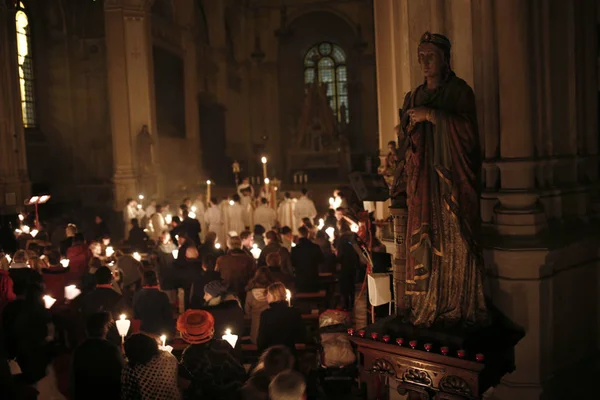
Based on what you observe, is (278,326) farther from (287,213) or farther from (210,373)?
(287,213)

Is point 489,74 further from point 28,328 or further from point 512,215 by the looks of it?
point 28,328

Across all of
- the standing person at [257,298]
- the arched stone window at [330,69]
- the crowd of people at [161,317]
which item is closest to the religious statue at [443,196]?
the crowd of people at [161,317]

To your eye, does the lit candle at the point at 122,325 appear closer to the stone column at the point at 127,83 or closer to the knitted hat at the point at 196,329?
the knitted hat at the point at 196,329

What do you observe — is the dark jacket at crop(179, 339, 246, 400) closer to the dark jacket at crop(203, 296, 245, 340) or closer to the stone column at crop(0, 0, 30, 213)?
the dark jacket at crop(203, 296, 245, 340)

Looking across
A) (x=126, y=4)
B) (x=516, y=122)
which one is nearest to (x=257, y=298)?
(x=516, y=122)

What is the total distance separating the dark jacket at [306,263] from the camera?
38.0 ft

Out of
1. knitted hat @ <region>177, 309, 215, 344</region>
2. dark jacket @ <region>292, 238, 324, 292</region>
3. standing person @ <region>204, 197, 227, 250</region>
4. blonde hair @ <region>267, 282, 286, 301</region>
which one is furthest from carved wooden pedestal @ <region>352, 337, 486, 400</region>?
standing person @ <region>204, 197, 227, 250</region>

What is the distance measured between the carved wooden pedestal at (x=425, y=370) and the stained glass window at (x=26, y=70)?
2353 centimetres

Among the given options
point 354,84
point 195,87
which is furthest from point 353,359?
point 354,84

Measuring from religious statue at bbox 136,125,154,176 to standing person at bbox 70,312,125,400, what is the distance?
19.6m

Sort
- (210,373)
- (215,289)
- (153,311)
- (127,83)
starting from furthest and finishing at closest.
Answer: (127,83) → (153,311) → (215,289) → (210,373)

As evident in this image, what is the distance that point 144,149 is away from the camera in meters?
25.1

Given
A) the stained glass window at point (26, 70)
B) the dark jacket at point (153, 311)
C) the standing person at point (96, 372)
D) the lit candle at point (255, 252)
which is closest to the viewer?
the standing person at point (96, 372)

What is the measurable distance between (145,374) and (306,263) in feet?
20.2
